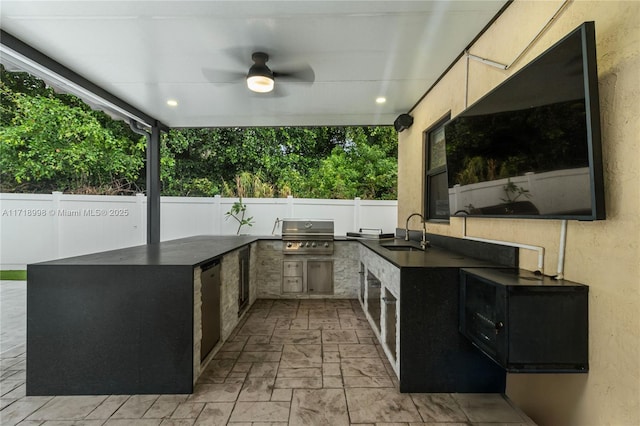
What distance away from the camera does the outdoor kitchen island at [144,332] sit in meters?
1.92

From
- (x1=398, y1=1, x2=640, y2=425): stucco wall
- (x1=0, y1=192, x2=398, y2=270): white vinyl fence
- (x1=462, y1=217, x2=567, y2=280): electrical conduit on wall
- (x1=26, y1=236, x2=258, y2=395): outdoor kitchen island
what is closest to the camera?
(x1=398, y1=1, x2=640, y2=425): stucco wall

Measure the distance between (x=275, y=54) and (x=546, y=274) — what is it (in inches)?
100

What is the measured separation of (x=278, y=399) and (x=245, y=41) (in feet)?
8.71

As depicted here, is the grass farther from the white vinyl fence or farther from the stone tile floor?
the stone tile floor

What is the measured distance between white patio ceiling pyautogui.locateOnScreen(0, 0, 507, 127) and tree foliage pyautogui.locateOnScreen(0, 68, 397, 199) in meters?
3.56

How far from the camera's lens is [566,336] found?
4.57 ft

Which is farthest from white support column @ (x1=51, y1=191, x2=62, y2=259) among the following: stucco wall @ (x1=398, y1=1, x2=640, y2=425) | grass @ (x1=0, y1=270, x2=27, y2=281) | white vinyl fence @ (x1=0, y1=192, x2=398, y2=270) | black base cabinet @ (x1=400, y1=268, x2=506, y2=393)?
stucco wall @ (x1=398, y1=1, x2=640, y2=425)

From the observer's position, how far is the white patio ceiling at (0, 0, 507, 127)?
78.2 inches

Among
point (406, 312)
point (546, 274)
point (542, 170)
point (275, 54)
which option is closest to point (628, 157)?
point (542, 170)

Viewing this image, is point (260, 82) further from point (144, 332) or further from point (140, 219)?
point (140, 219)

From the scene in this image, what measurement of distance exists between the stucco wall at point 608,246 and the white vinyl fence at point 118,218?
13.5 feet

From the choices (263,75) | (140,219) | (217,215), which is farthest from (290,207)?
(263,75)

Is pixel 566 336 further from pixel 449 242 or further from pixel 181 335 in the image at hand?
pixel 181 335

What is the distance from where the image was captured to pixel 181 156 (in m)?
8.48
